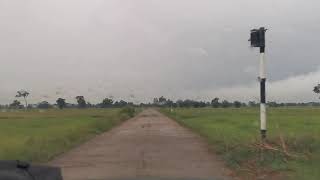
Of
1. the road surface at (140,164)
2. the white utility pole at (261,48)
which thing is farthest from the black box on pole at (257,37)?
the road surface at (140,164)

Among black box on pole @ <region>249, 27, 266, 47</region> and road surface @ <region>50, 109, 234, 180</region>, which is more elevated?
black box on pole @ <region>249, 27, 266, 47</region>

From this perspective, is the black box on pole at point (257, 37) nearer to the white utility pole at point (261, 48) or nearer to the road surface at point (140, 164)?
the white utility pole at point (261, 48)

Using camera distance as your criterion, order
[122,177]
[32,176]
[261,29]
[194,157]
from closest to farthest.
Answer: [32,176] → [122,177] → [261,29] → [194,157]

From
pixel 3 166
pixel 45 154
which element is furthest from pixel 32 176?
pixel 45 154

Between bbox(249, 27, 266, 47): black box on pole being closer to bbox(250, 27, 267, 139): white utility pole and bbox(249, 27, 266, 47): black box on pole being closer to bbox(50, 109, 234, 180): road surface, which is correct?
bbox(250, 27, 267, 139): white utility pole

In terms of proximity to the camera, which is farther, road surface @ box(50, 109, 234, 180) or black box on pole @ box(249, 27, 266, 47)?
black box on pole @ box(249, 27, 266, 47)

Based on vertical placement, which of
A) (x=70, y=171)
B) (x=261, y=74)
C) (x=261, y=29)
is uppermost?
(x=261, y=29)

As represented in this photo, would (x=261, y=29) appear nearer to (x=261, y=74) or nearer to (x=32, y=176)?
(x=261, y=74)

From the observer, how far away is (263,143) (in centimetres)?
1661

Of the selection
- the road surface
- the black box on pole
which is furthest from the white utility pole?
the road surface

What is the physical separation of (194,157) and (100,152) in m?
4.14

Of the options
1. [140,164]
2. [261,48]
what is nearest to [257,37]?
[261,48]

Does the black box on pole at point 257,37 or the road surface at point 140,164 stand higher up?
the black box on pole at point 257,37

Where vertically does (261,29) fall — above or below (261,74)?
above
